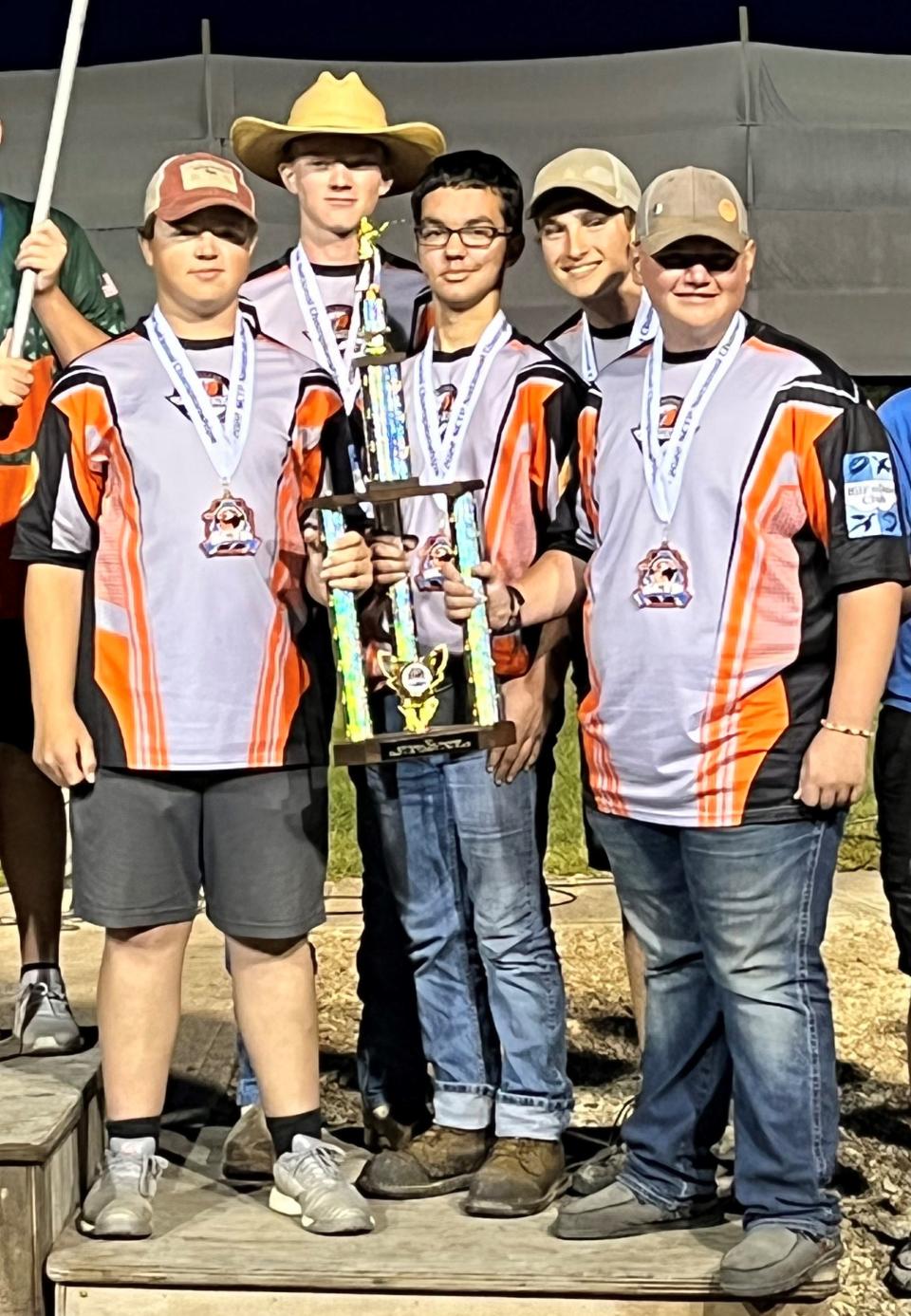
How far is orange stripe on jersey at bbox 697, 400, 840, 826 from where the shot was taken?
2.89m

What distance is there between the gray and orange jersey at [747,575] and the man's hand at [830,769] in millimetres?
31

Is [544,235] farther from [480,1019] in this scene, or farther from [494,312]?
[480,1019]

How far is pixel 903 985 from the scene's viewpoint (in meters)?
5.84

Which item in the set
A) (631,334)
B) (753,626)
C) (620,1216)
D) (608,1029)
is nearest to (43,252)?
(631,334)

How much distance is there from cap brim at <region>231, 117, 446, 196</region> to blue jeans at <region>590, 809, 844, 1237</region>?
1328 mm

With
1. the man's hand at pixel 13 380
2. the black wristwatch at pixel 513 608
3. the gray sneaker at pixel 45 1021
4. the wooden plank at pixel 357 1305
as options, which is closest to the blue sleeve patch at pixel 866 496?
the black wristwatch at pixel 513 608

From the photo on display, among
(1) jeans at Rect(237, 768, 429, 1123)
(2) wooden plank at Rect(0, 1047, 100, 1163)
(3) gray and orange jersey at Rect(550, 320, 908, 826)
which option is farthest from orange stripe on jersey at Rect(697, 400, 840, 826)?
(2) wooden plank at Rect(0, 1047, 100, 1163)

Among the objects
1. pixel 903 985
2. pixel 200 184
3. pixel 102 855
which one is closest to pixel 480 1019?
pixel 102 855

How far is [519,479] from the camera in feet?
10.7

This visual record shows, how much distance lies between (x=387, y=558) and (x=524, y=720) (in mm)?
429

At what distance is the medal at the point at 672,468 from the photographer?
2.95 m

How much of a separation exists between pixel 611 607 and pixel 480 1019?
0.87 meters

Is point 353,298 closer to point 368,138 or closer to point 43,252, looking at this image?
point 368,138

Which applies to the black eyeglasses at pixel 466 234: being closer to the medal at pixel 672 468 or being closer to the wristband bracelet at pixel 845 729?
the medal at pixel 672 468
